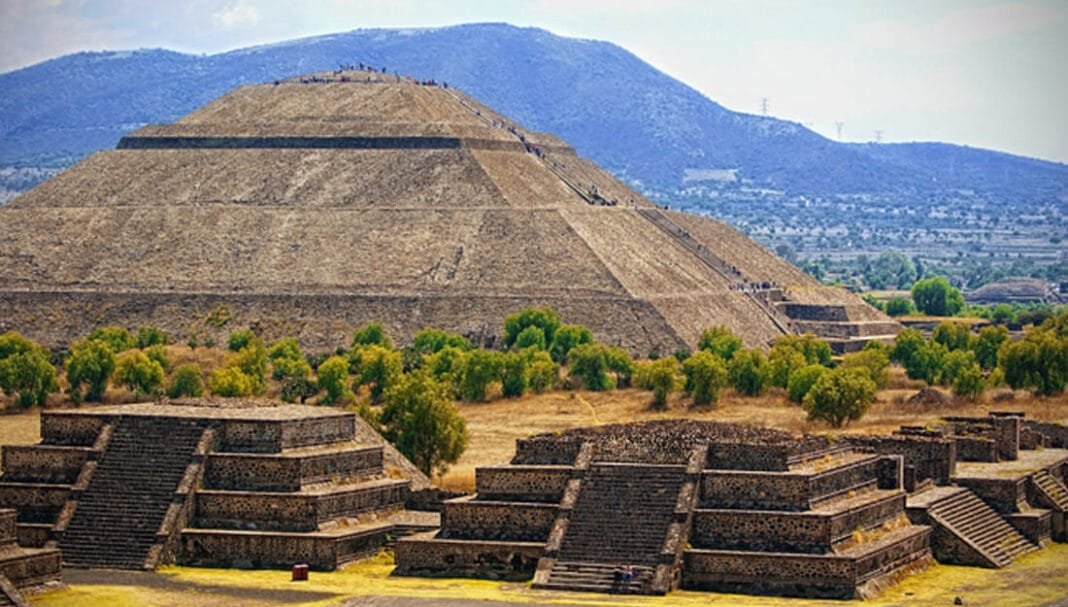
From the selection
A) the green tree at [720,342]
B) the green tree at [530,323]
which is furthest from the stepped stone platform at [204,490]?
the green tree at [530,323]

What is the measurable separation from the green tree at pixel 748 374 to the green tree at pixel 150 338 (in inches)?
1403

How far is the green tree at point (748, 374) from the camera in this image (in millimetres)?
115812

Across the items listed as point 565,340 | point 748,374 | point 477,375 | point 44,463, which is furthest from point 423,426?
point 565,340

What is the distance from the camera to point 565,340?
13625 cm

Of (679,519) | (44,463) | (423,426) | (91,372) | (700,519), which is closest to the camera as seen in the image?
(679,519)

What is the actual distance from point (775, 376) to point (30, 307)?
53.0 metres

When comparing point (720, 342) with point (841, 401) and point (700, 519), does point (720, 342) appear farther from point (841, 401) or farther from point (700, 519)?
point (700, 519)

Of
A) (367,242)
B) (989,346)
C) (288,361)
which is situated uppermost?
(367,242)

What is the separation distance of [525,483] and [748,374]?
5248 centimetres

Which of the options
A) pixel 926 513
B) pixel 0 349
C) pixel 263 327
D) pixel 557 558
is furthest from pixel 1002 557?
pixel 263 327

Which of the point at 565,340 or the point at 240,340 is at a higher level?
the point at 240,340

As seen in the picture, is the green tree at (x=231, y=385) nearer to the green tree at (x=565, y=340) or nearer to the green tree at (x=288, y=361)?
the green tree at (x=288, y=361)

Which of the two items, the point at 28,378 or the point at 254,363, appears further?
the point at 254,363

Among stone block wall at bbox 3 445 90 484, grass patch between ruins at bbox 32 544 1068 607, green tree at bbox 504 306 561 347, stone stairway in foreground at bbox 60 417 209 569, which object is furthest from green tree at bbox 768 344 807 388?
stone block wall at bbox 3 445 90 484
